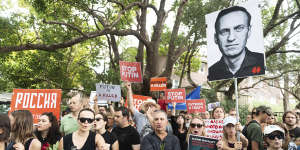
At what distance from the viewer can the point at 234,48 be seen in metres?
4.09

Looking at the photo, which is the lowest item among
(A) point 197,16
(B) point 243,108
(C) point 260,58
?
(B) point 243,108

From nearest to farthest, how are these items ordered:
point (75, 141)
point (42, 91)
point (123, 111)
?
1. point (75, 141)
2. point (123, 111)
3. point (42, 91)

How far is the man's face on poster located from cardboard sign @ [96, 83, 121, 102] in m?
3.10

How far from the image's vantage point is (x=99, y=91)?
20.0 feet

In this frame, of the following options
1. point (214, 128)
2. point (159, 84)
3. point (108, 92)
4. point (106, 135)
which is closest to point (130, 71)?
point (108, 92)

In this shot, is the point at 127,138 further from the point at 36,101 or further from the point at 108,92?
the point at 36,101

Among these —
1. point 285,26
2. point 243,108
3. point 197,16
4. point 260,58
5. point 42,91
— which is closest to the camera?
point 260,58

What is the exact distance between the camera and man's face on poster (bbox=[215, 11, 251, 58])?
3988 mm

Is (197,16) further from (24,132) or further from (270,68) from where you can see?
(24,132)

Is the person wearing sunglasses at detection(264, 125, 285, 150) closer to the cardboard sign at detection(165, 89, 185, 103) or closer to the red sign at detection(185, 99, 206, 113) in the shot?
the cardboard sign at detection(165, 89, 185, 103)

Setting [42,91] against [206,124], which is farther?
[42,91]

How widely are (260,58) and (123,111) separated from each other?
2366 mm

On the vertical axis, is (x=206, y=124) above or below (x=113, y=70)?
below

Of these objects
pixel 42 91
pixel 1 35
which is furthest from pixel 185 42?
pixel 1 35
